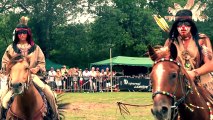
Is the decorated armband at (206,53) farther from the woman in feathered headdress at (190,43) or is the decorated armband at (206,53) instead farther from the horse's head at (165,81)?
the horse's head at (165,81)

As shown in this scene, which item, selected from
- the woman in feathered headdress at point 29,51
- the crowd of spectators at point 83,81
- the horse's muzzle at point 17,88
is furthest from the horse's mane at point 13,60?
the crowd of spectators at point 83,81

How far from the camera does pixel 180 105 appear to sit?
7324mm

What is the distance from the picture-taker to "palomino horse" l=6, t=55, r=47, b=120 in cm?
951

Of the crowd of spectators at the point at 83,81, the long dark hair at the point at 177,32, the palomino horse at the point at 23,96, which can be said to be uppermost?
the long dark hair at the point at 177,32

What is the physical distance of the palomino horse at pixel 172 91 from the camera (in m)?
6.57

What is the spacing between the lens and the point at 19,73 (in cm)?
960

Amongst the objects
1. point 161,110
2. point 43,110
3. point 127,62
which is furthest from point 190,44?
point 127,62

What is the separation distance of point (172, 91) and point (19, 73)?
12.4 ft

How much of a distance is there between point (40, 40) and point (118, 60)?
53.2ft

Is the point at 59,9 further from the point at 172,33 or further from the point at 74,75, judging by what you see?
the point at 172,33

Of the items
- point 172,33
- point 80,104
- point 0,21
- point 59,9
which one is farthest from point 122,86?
point 172,33

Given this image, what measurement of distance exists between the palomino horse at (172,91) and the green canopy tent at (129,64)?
124ft

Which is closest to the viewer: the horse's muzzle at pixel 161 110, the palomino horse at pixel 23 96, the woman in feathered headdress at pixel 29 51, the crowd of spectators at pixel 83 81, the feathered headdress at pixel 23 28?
the horse's muzzle at pixel 161 110

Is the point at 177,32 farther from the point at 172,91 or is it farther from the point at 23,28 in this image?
the point at 23,28
